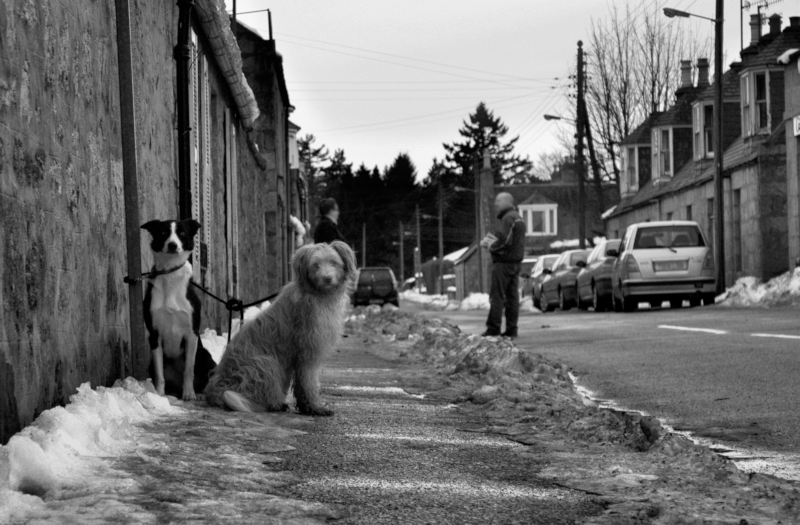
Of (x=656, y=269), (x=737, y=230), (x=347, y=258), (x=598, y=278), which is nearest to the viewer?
(x=347, y=258)

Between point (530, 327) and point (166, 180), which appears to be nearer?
point (166, 180)

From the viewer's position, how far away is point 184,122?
9.86m

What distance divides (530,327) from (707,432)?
12.5m

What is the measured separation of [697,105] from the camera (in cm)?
3838

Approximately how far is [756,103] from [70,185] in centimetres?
2922

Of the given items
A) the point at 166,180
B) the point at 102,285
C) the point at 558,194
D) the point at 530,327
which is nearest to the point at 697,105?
the point at 530,327

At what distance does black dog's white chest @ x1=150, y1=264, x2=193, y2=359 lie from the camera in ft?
21.2

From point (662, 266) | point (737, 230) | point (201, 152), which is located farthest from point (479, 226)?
point (201, 152)

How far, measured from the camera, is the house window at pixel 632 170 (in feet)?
→ 162

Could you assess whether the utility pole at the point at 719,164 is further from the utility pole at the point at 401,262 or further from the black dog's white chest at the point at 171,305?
the utility pole at the point at 401,262

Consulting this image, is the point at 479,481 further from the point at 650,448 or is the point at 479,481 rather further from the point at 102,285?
the point at 102,285

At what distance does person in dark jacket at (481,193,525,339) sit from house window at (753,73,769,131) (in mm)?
19277

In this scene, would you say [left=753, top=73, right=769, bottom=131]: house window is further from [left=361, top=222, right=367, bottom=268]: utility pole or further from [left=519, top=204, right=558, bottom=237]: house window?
[left=361, top=222, right=367, bottom=268]: utility pole

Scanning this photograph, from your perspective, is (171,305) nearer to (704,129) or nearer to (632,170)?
(704,129)
